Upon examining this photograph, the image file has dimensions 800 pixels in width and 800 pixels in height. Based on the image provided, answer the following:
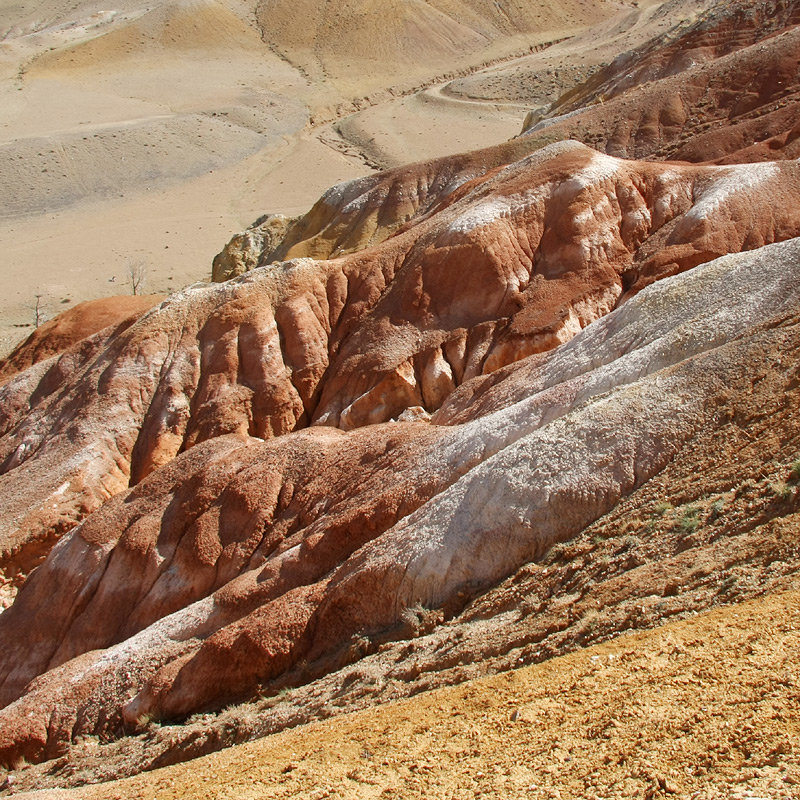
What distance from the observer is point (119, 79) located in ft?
347

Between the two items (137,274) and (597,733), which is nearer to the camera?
(597,733)

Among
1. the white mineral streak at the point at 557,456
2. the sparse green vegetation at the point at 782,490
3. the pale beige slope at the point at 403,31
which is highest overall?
the pale beige slope at the point at 403,31

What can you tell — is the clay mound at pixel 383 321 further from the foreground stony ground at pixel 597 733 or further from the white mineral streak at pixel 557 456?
the foreground stony ground at pixel 597 733

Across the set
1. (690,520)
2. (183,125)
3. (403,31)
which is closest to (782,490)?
(690,520)

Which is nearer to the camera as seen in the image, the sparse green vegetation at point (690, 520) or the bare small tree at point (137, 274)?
the sparse green vegetation at point (690, 520)

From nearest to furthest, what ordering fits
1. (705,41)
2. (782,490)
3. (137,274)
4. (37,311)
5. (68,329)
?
1. (782,490)
2. (68,329)
3. (705,41)
4. (37,311)
5. (137,274)

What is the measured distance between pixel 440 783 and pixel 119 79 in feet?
365

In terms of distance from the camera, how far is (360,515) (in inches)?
598

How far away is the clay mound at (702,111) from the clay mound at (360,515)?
792 inches

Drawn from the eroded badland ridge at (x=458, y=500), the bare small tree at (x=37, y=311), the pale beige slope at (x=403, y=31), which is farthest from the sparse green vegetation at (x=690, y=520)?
the pale beige slope at (x=403, y=31)

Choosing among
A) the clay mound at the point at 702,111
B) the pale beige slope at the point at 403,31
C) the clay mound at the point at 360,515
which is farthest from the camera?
the pale beige slope at the point at 403,31

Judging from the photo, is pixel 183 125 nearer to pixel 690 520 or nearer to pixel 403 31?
pixel 403 31

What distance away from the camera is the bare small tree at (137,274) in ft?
188

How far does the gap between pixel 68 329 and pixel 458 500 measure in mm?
29459
